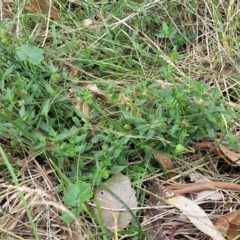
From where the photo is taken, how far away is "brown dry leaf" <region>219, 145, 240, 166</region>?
1.52 m

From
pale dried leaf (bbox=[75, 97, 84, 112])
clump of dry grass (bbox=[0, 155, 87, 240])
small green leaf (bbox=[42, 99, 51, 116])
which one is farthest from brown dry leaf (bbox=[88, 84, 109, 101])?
clump of dry grass (bbox=[0, 155, 87, 240])

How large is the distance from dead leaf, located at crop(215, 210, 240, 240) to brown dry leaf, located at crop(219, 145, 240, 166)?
0.55 ft

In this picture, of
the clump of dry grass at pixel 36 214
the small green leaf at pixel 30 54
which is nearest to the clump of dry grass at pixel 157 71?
the clump of dry grass at pixel 36 214

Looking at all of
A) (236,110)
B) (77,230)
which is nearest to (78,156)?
(77,230)

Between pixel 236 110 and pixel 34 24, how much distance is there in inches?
30.4

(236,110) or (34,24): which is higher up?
(34,24)

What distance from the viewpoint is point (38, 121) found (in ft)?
4.97

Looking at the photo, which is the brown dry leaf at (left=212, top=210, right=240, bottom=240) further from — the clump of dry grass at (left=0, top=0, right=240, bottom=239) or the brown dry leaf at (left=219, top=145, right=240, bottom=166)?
the brown dry leaf at (left=219, top=145, right=240, bottom=166)

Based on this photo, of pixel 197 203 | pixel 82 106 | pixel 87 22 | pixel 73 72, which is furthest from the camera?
pixel 87 22

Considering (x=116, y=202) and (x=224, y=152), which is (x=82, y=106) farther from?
(x=224, y=152)

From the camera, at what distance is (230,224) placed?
4.56ft

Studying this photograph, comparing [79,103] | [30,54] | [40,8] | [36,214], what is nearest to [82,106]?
[79,103]

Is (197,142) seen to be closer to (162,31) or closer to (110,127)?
(110,127)

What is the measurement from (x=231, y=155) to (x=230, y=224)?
22cm
